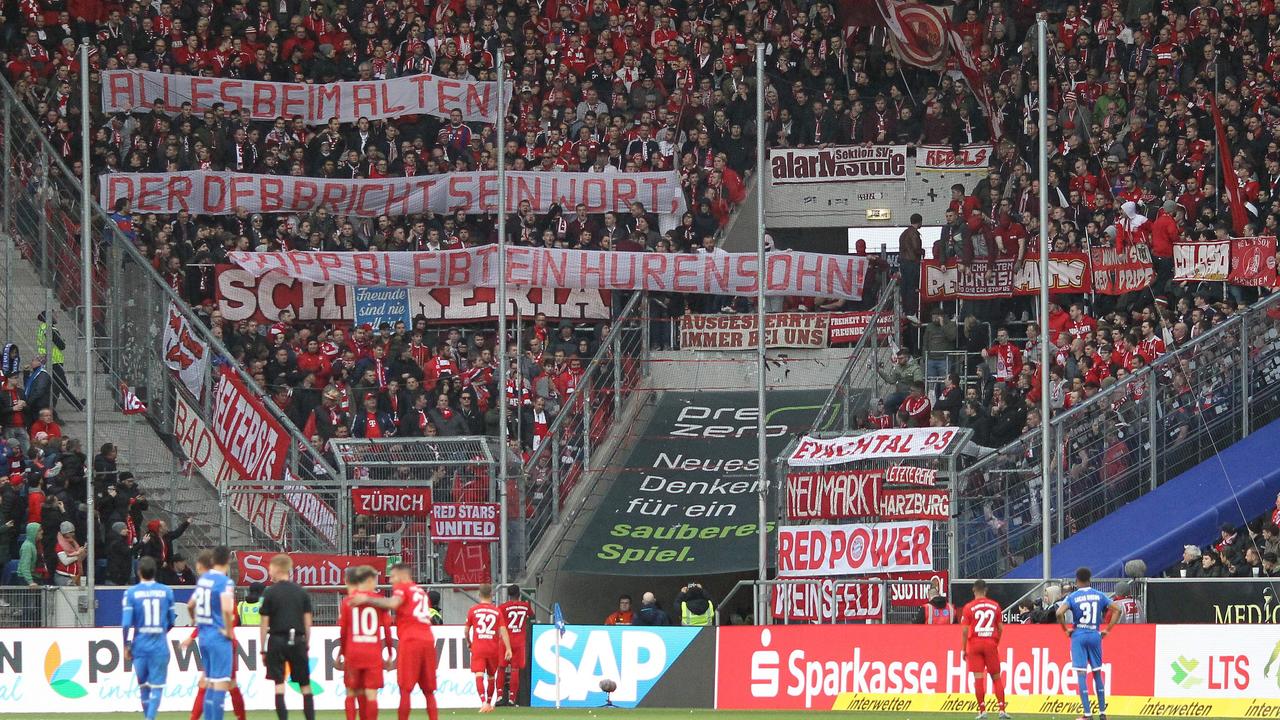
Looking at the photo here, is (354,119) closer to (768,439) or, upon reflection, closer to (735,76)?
(735,76)

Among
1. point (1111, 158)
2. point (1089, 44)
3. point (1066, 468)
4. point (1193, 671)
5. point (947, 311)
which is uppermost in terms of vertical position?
point (1089, 44)

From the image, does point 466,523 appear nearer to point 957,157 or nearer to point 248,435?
point 248,435

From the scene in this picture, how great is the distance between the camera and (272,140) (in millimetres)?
37375

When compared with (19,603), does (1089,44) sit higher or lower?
higher

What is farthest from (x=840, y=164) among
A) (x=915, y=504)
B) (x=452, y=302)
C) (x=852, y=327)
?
(x=915, y=504)

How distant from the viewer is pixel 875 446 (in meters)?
28.3

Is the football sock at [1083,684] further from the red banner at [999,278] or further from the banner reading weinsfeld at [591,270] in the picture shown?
the banner reading weinsfeld at [591,270]

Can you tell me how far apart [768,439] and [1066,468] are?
20.2ft

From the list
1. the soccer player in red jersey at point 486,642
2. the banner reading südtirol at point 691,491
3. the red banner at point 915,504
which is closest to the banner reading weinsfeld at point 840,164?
the banner reading südtirol at point 691,491

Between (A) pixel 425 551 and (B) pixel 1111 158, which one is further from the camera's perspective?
(B) pixel 1111 158

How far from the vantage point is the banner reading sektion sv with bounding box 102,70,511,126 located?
37.5 m

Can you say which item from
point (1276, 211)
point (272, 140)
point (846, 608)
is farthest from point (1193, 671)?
point (272, 140)

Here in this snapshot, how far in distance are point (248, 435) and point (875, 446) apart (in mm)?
9242

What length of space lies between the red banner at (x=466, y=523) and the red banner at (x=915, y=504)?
5081 millimetres
